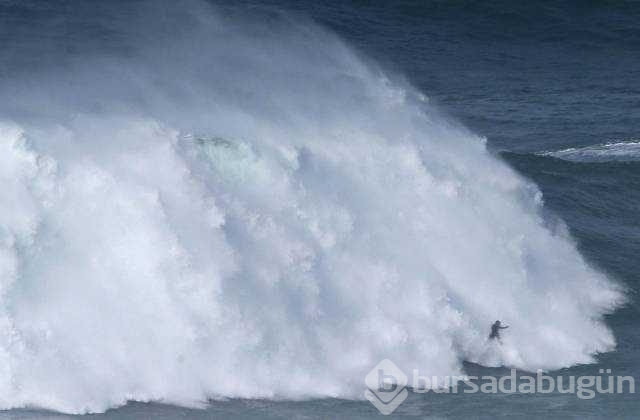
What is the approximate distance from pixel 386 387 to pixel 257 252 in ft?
11.7

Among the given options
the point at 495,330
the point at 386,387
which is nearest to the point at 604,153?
the point at 495,330

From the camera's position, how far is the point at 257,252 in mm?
23484

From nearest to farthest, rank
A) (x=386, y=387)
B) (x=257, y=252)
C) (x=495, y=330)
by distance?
(x=386, y=387) → (x=257, y=252) → (x=495, y=330)

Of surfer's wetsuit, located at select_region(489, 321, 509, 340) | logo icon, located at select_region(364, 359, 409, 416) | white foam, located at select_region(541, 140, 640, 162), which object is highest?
white foam, located at select_region(541, 140, 640, 162)

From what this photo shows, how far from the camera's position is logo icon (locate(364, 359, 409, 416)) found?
22.5m

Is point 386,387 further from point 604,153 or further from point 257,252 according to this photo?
point 604,153

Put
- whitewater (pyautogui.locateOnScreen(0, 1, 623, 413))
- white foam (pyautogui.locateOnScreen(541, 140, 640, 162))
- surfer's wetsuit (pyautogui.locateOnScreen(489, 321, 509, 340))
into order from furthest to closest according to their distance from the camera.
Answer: white foam (pyautogui.locateOnScreen(541, 140, 640, 162)) < surfer's wetsuit (pyautogui.locateOnScreen(489, 321, 509, 340)) < whitewater (pyautogui.locateOnScreen(0, 1, 623, 413))

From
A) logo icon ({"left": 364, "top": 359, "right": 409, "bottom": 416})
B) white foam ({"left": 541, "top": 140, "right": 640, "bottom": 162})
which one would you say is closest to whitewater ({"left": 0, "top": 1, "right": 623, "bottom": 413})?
logo icon ({"left": 364, "top": 359, "right": 409, "bottom": 416})

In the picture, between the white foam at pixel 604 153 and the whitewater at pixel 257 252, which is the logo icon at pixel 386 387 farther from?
the white foam at pixel 604 153

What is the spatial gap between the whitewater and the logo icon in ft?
0.88

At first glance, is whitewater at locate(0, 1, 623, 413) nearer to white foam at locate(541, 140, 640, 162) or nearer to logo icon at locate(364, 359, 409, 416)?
logo icon at locate(364, 359, 409, 416)

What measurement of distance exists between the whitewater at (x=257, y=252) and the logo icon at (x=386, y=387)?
27 cm

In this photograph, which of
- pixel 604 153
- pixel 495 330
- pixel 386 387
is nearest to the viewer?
pixel 386 387

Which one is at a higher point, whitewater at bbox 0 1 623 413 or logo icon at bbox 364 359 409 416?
whitewater at bbox 0 1 623 413
